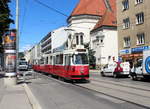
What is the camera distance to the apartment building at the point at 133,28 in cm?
3488

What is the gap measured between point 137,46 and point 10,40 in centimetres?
2319

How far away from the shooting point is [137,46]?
36750 millimetres

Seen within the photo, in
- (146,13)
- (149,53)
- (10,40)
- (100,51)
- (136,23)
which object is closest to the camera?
(10,40)

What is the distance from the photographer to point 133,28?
37.9 m

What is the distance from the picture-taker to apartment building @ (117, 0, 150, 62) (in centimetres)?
3488

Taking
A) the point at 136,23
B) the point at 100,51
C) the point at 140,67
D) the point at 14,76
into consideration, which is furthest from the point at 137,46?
the point at 14,76

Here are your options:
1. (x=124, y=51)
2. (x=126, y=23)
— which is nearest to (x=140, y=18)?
(x=126, y=23)

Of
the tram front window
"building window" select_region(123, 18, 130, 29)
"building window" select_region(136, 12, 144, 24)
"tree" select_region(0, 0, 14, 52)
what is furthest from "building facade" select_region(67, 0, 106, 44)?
the tram front window

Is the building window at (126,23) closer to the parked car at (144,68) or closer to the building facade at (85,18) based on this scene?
the parked car at (144,68)

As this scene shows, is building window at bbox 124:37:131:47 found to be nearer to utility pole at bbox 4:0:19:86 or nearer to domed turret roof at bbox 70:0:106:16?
utility pole at bbox 4:0:19:86

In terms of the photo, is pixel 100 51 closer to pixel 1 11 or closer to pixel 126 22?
pixel 126 22

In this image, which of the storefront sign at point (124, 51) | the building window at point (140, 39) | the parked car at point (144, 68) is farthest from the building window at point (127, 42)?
the parked car at point (144, 68)

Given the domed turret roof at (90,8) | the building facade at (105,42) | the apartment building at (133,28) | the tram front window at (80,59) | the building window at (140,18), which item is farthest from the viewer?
the domed turret roof at (90,8)

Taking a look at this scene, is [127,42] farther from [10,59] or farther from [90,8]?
[90,8]
